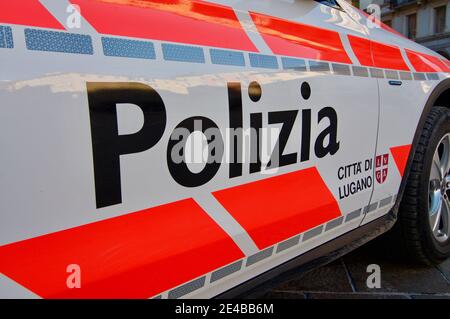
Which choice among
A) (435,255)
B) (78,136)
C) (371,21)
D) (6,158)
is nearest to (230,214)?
(78,136)

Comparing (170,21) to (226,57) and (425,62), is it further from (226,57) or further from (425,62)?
(425,62)

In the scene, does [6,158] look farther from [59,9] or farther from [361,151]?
[361,151]

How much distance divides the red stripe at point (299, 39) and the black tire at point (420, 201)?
83 centimetres

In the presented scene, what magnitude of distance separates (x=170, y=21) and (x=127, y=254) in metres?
0.60

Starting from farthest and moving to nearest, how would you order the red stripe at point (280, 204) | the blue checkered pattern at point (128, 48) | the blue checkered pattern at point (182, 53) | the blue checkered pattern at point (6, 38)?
the red stripe at point (280, 204)
the blue checkered pattern at point (182, 53)
the blue checkered pattern at point (128, 48)
the blue checkered pattern at point (6, 38)

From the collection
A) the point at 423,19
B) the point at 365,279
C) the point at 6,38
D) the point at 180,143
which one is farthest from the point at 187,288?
the point at 423,19

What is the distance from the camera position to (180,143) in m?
1.00

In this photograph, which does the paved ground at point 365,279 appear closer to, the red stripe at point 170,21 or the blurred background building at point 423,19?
the red stripe at point 170,21

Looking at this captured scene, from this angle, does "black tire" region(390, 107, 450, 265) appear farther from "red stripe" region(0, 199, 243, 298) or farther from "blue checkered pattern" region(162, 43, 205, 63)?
"blue checkered pattern" region(162, 43, 205, 63)

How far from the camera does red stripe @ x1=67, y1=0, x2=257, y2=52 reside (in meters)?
0.92

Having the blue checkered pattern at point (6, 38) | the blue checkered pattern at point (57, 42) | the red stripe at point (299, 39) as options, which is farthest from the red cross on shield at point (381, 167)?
the blue checkered pattern at point (6, 38)

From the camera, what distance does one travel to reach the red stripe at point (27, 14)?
77 centimetres

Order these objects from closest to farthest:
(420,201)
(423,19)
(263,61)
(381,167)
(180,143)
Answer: (180,143), (263,61), (381,167), (420,201), (423,19)

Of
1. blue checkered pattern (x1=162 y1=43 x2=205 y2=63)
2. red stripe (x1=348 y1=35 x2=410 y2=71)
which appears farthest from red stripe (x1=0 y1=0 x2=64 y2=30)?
red stripe (x1=348 y1=35 x2=410 y2=71)
